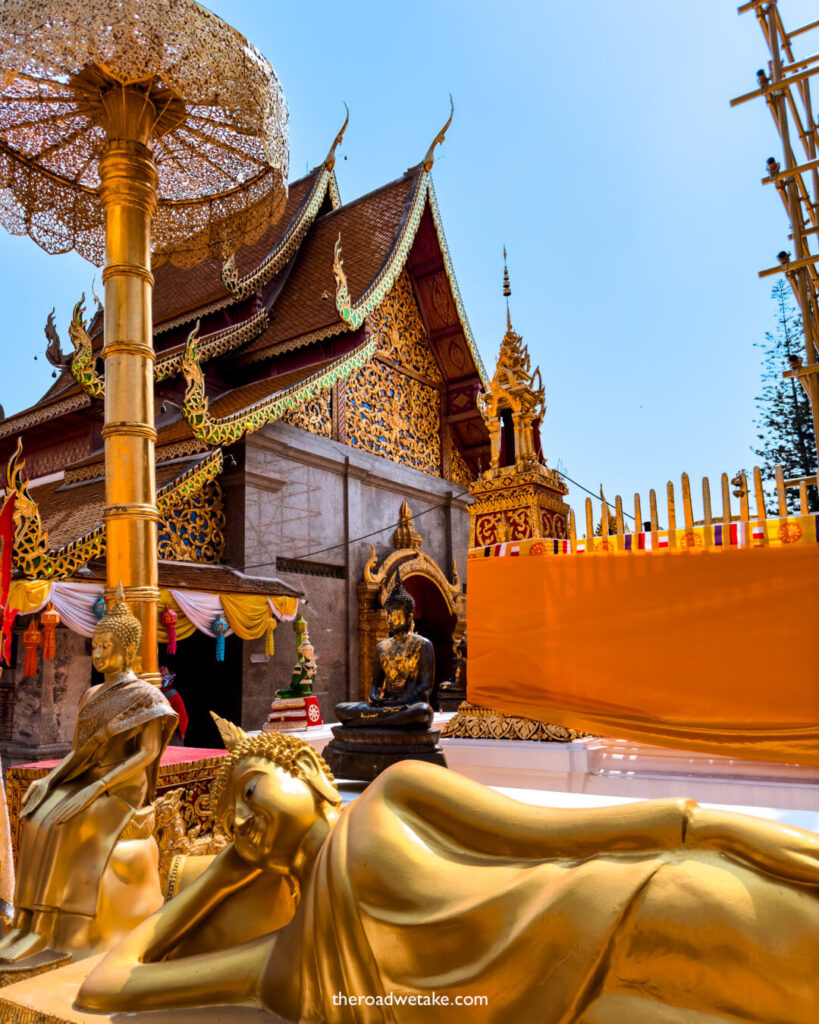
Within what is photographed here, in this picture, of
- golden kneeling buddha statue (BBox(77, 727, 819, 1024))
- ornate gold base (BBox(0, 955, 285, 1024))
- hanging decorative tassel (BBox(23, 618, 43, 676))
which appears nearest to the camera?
golden kneeling buddha statue (BBox(77, 727, 819, 1024))

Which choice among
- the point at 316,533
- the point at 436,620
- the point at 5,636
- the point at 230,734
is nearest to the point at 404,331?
the point at 316,533

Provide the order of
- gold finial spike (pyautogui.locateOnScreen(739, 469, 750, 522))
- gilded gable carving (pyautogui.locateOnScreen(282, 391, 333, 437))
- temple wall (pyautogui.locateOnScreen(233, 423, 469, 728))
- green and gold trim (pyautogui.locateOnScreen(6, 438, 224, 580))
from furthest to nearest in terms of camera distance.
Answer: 1. gilded gable carving (pyautogui.locateOnScreen(282, 391, 333, 437))
2. temple wall (pyautogui.locateOnScreen(233, 423, 469, 728))
3. gold finial spike (pyautogui.locateOnScreen(739, 469, 750, 522))
4. green and gold trim (pyautogui.locateOnScreen(6, 438, 224, 580))

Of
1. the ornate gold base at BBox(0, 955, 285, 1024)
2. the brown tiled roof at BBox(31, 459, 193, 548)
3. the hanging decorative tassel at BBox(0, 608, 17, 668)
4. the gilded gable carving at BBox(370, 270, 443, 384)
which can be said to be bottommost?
the ornate gold base at BBox(0, 955, 285, 1024)

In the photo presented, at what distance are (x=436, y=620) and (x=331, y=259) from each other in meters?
5.20

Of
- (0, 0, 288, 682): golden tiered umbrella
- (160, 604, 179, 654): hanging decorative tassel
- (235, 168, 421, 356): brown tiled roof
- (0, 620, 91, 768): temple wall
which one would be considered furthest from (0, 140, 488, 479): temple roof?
(0, 0, 288, 682): golden tiered umbrella

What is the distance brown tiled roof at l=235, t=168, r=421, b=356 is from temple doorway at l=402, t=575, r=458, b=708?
3609 millimetres

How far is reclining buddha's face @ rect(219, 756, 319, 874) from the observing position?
44.2 inches

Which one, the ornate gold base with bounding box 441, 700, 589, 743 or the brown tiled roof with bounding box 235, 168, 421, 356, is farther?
the brown tiled roof with bounding box 235, 168, 421, 356

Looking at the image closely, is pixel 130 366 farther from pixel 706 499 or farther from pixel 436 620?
pixel 436 620

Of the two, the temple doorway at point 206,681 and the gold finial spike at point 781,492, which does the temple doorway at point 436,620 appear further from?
the gold finial spike at point 781,492

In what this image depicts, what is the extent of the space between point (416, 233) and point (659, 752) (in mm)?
8035

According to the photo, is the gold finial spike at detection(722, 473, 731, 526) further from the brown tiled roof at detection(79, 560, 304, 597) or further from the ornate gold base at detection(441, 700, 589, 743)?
the brown tiled roof at detection(79, 560, 304, 597)

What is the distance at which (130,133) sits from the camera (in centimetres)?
273

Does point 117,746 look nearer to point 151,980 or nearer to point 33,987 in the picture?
point 33,987
